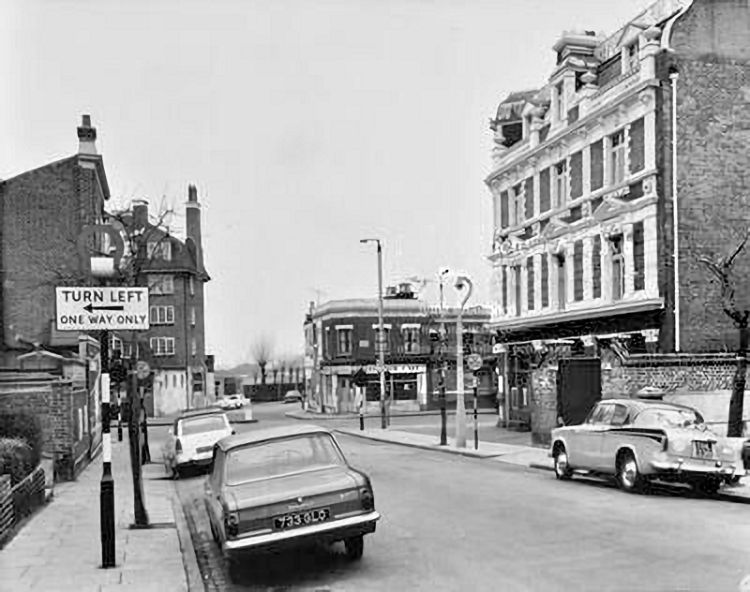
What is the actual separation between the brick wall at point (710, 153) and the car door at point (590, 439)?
10.6 meters

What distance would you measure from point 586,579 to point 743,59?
2411 cm

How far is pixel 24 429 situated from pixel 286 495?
9663 millimetres

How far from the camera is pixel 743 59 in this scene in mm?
28609

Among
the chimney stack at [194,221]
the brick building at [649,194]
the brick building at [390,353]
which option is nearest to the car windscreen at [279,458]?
the brick building at [649,194]

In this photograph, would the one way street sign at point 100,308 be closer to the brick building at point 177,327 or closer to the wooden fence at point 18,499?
the wooden fence at point 18,499

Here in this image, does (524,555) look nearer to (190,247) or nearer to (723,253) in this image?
(723,253)

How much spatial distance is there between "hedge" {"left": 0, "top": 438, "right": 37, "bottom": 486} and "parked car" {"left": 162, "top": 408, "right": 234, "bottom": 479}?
7.53 metres

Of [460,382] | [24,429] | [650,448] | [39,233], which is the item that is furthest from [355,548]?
[39,233]

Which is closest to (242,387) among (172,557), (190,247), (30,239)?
(190,247)

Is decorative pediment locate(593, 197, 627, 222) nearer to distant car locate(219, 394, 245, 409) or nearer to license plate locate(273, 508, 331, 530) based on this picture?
license plate locate(273, 508, 331, 530)

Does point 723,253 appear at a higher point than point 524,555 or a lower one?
higher

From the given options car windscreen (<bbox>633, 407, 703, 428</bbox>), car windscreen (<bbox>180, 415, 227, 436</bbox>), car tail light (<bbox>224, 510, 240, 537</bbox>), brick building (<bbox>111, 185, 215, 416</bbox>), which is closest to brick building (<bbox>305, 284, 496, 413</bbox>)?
brick building (<bbox>111, 185, 215, 416</bbox>)

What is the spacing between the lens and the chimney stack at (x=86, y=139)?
39.5m

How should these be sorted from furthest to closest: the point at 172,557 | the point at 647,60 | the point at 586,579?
the point at 647,60
the point at 172,557
the point at 586,579
